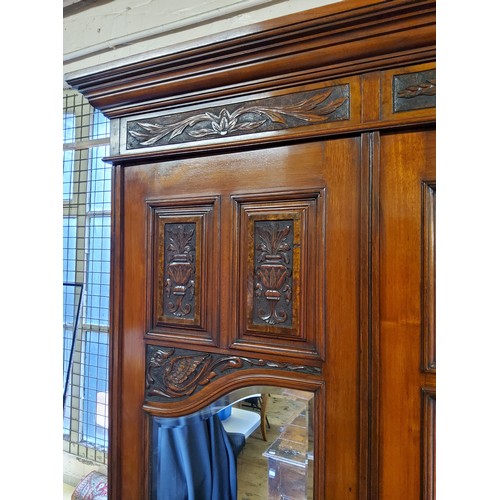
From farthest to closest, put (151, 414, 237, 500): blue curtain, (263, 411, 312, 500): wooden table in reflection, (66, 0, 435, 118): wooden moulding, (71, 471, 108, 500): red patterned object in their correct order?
(71, 471, 108, 500): red patterned object → (151, 414, 237, 500): blue curtain → (263, 411, 312, 500): wooden table in reflection → (66, 0, 435, 118): wooden moulding

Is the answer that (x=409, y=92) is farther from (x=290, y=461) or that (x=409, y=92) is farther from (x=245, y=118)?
(x=290, y=461)

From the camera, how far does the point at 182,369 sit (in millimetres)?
700

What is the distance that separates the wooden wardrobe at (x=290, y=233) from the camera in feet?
1.73

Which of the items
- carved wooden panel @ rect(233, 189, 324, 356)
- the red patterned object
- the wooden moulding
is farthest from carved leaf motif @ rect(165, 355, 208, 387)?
the red patterned object

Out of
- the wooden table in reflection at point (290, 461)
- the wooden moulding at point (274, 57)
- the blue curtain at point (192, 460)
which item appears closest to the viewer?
the wooden moulding at point (274, 57)

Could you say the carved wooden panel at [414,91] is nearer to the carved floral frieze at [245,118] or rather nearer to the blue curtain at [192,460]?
the carved floral frieze at [245,118]

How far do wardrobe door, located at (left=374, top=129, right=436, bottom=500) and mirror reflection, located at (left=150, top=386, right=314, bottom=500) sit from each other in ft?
0.43

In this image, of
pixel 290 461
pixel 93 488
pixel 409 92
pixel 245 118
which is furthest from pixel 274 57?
pixel 93 488

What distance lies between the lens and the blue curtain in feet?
2.37

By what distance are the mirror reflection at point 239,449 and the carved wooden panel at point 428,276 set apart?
0.65 ft

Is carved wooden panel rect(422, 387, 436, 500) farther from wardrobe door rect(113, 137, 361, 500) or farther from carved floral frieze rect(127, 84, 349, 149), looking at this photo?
carved floral frieze rect(127, 84, 349, 149)

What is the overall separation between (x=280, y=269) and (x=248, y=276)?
6 cm

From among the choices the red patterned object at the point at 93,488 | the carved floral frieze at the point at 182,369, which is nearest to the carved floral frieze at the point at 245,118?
the carved floral frieze at the point at 182,369
